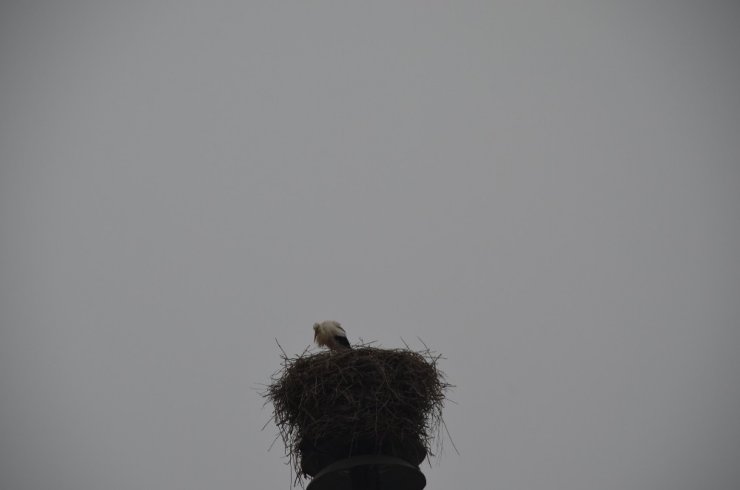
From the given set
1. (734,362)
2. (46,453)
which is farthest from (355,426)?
(734,362)

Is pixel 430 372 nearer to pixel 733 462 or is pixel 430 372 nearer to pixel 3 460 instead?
pixel 733 462

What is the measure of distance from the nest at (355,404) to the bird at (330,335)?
82.5 inches

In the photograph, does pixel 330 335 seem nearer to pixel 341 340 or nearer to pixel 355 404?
pixel 341 340

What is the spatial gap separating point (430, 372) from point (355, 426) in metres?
1.09

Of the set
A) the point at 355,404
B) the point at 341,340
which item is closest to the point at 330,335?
the point at 341,340

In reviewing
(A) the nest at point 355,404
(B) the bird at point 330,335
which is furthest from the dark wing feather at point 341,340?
(A) the nest at point 355,404

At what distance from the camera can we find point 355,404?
16.8 ft

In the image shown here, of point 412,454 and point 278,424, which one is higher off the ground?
point 278,424

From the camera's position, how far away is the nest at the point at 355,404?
16.5ft

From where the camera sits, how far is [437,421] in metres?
5.64

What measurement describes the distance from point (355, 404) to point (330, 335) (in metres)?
2.97

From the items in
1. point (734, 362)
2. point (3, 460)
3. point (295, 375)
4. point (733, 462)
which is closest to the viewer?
point (295, 375)

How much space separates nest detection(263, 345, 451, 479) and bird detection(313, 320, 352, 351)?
2.09 m

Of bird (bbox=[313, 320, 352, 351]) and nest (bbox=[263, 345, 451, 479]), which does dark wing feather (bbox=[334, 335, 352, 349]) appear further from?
nest (bbox=[263, 345, 451, 479])
